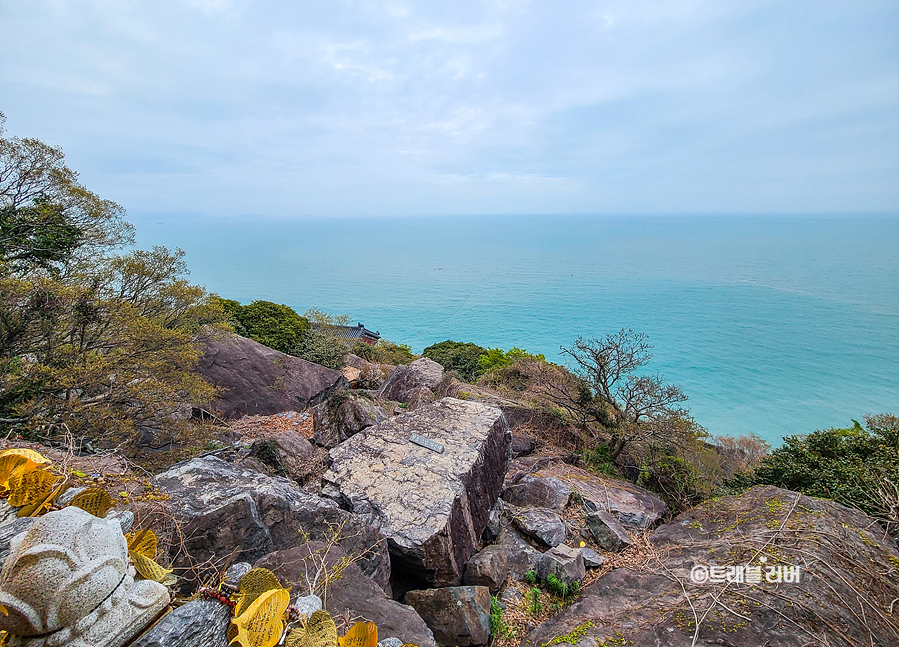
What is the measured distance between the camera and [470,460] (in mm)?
5812

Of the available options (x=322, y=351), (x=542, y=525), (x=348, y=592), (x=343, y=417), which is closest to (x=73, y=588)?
(x=348, y=592)

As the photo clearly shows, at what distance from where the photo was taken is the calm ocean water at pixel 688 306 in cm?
3534

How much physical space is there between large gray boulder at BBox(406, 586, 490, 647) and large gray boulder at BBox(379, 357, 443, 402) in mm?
7816

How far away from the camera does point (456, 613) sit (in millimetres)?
4148

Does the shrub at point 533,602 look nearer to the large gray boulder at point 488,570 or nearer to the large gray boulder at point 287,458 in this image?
the large gray boulder at point 488,570

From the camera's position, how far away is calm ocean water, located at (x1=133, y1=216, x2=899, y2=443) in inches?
1391

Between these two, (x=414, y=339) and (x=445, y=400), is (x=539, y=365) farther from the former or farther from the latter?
(x=414, y=339)

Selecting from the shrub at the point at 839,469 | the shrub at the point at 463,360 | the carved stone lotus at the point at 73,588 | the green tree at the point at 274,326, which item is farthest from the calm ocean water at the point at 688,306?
the carved stone lotus at the point at 73,588

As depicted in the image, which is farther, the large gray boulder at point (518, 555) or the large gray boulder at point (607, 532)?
the large gray boulder at point (607, 532)

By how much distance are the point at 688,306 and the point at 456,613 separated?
68.1 meters

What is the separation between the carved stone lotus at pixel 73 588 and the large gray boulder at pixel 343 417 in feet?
16.5

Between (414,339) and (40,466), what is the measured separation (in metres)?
47.0

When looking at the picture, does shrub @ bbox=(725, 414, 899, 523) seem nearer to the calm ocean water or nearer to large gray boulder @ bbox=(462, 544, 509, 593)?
large gray boulder @ bbox=(462, 544, 509, 593)

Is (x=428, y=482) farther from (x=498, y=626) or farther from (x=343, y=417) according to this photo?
(x=343, y=417)
